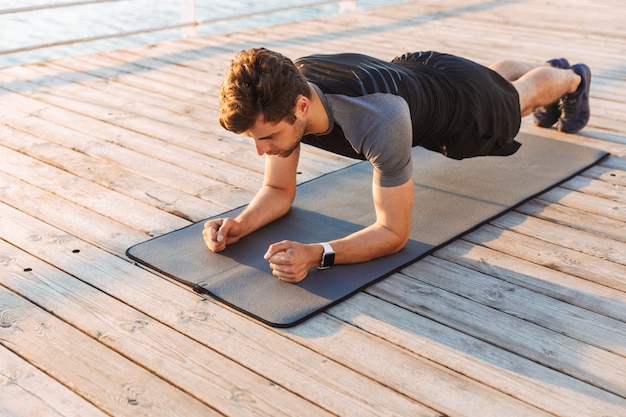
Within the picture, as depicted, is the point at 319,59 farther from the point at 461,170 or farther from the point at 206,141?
the point at 206,141

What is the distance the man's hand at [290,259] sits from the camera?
1970 mm

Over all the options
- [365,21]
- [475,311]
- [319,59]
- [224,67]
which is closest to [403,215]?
[475,311]

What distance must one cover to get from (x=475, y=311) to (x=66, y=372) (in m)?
0.96

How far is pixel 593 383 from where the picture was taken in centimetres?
165

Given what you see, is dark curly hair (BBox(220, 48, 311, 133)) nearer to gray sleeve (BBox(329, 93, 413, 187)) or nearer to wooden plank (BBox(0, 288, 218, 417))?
gray sleeve (BBox(329, 93, 413, 187))

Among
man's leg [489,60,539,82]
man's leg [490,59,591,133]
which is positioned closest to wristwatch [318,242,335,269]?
man's leg [490,59,591,133]

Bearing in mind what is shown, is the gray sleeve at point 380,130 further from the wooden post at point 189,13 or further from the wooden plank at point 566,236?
the wooden post at point 189,13

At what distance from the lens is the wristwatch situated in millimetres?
2043

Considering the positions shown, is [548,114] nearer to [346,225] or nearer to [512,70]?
[512,70]

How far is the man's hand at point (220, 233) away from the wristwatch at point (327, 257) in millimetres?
289

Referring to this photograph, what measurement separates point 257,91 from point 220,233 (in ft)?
1.66

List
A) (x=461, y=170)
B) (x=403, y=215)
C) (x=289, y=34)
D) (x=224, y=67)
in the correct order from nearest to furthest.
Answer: (x=403, y=215) → (x=461, y=170) → (x=224, y=67) → (x=289, y=34)

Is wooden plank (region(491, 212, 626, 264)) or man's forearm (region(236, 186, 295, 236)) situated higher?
man's forearm (region(236, 186, 295, 236))

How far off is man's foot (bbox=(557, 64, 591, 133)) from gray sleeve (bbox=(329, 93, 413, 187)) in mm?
1322
